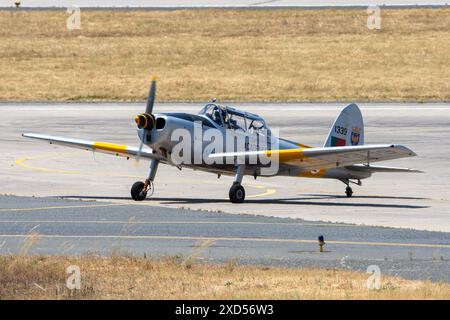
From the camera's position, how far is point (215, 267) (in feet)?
61.9

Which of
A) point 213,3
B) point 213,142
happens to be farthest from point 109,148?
point 213,3

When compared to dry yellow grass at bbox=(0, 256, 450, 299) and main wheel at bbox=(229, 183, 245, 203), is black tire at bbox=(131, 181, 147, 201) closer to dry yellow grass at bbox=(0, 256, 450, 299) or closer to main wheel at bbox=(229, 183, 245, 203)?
main wheel at bbox=(229, 183, 245, 203)

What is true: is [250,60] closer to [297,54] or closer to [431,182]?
[297,54]

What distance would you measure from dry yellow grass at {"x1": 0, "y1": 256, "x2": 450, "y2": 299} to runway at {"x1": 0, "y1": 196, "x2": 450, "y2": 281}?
1.04m

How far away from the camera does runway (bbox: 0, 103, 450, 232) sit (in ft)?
94.7

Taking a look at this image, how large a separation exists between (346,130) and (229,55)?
2007 inches

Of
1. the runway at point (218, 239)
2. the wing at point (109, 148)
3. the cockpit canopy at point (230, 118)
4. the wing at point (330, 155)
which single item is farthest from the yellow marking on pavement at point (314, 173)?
the runway at point (218, 239)

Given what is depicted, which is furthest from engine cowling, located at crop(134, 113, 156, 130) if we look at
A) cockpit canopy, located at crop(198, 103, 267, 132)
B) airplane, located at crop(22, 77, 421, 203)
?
cockpit canopy, located at crop(198, 103, 267, 132)

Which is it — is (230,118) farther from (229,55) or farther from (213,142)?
(229,55)

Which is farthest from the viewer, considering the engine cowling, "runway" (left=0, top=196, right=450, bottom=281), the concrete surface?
the concrete surface

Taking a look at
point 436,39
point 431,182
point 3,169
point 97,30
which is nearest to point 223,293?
point 431,182

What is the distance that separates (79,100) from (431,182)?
111 feet

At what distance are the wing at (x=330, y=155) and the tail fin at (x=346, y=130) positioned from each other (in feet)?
5.48

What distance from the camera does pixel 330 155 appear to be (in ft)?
96.4
